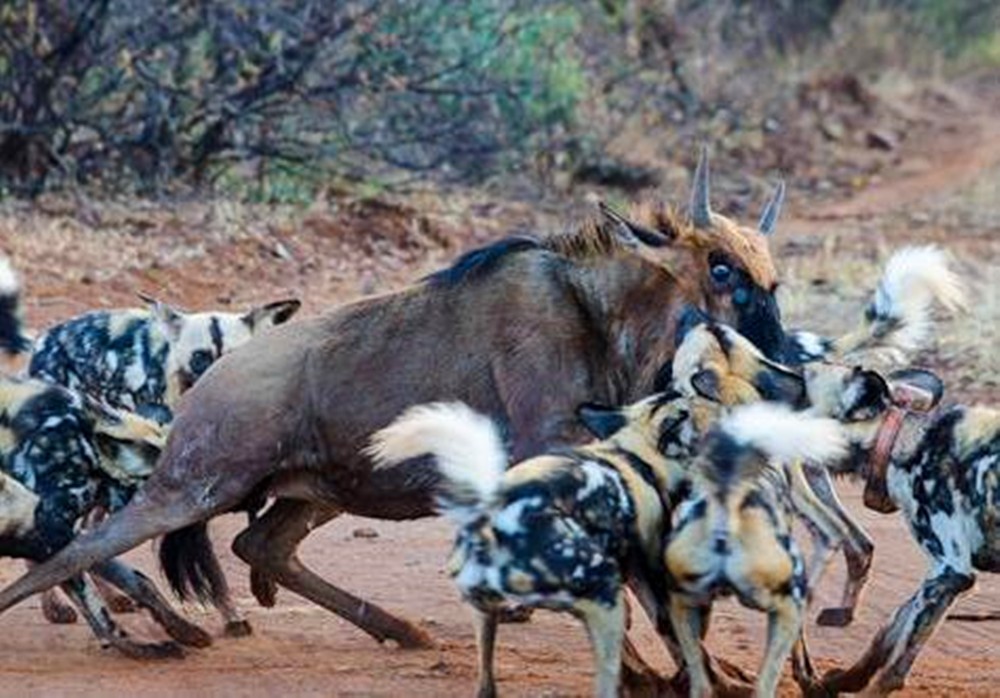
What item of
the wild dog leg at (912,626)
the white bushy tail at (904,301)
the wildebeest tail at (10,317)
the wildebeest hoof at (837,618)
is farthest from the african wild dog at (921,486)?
the wildebeest tail at (10,317)

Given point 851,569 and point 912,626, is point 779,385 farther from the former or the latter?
point 851,569

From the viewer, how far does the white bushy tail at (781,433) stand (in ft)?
20.6

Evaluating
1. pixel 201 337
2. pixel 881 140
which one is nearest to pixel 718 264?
pixel 201 337

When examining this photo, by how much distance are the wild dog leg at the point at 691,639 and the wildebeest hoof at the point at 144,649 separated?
1749mm

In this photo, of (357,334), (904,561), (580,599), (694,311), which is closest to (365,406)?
(357,334)

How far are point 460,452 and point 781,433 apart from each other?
2.58 feet

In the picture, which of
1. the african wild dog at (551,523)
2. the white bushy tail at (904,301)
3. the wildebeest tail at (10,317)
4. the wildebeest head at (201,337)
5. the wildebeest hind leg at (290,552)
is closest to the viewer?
the african wild dog at (551,523)

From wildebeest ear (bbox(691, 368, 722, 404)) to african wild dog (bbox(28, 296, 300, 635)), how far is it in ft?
8.74

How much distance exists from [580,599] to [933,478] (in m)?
1.29

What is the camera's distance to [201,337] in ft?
30.7

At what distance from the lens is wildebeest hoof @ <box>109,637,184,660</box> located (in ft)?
24.7

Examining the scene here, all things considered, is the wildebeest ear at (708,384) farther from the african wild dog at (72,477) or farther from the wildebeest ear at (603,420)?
the african wild dog at (72,477)

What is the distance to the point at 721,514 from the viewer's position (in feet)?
20.7

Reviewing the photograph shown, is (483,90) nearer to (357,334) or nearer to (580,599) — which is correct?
(357,334)
